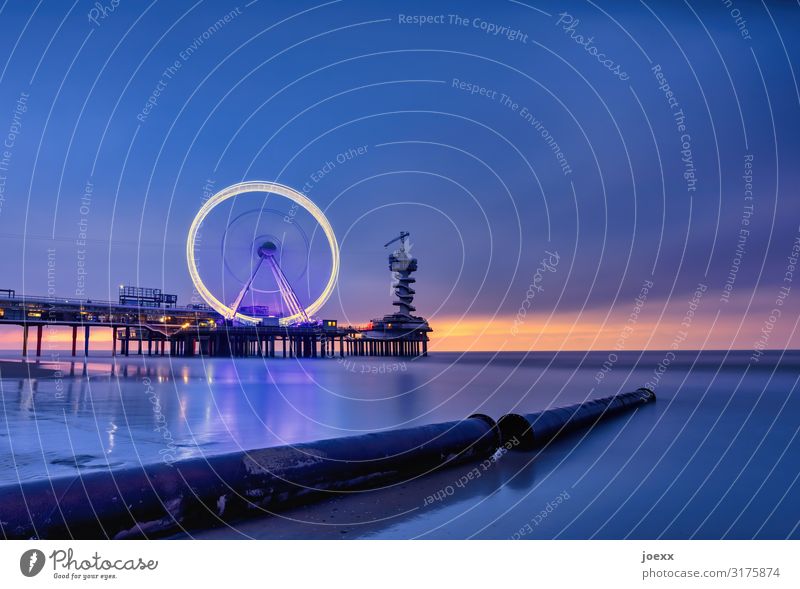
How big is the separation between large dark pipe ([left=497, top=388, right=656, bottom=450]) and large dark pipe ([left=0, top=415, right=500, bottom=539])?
305cm

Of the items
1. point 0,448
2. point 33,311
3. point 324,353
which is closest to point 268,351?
point 324,353

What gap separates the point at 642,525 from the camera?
7.32 m

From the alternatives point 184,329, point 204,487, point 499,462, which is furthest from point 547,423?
point 184,329

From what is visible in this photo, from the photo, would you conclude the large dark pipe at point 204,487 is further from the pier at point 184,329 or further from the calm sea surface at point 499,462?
the pier at point 184,329

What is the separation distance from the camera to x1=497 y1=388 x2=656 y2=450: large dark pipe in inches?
480

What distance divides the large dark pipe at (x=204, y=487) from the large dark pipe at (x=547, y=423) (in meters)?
3.05

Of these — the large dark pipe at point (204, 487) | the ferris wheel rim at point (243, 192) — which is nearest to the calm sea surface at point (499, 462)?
the large dark pipe at point (204, 487)

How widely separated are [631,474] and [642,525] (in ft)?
10.6

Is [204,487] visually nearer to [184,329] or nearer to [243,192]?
[243,192]

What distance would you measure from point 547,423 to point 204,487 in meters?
9.00

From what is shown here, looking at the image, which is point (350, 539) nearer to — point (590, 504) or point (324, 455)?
point (324, 455)

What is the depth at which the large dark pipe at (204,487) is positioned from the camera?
17.8ft

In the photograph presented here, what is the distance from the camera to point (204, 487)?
6.52 meters

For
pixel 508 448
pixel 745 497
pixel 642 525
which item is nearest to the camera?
pixel 642 525
